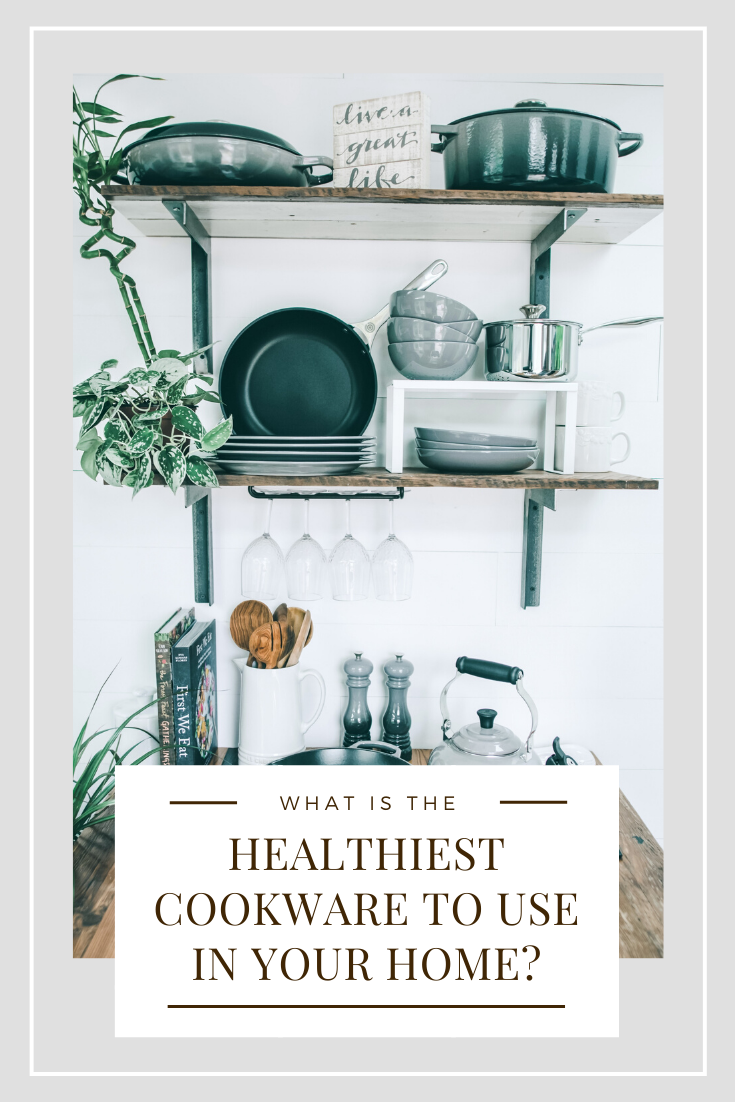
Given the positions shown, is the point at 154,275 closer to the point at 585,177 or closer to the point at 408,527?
the point at 408,527

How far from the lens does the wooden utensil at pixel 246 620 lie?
1431 millimetres

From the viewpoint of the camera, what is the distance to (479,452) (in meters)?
1.20

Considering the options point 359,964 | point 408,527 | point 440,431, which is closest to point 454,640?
point 408,527

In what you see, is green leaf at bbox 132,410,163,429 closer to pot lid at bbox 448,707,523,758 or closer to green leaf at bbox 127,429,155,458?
green leaf at bbox 127,429,155,458

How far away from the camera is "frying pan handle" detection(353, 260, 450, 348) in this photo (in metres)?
1.28

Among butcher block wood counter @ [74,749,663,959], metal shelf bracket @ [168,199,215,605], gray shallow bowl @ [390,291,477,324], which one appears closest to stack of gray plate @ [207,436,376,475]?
metal shelf bracket @ [168,199,215,605]

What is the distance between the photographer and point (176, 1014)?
41.1 inches

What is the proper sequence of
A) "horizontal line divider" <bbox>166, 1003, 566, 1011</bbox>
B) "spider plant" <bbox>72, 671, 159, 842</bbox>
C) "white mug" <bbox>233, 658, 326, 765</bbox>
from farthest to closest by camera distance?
"white mug" <bbox>233, 658, 326, 765</bbox> < "spider plant" <bbox>72, 671, 159, 842</bbox> < "horizontal line divider" <bbox>166, 1003, 566, 1011</bbox>

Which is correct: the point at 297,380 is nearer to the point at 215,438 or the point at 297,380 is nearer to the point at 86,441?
the point at 215,438

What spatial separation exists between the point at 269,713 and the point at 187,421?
23.3 inches

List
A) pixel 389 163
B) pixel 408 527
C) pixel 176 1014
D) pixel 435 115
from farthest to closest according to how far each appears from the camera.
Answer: pixel 408 527
pixel 435 115
pixel 389 163
pixel 176 1014

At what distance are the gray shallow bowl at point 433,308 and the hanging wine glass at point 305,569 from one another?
18.2 inches

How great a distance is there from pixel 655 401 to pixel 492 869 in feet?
3.22

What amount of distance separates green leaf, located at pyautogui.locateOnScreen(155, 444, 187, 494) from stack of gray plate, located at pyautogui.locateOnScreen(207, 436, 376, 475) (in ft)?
0.27
